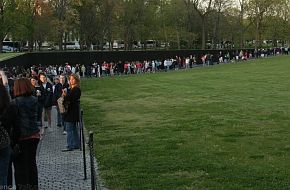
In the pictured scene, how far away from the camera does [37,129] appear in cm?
812

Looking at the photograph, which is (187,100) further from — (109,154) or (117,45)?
(117,45)

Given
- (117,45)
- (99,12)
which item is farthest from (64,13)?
(117,45)

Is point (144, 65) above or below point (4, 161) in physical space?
below

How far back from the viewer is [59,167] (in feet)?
36.7

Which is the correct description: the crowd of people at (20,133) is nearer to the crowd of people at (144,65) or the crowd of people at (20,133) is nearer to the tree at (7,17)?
the crowd of people at (144,65)

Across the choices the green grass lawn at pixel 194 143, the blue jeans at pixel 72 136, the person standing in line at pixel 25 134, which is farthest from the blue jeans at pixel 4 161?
the blue jeans at pixel 72 136

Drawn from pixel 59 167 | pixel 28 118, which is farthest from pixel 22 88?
pixel 59 167

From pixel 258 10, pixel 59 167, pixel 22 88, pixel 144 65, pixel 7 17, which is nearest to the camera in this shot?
pixel 22 88

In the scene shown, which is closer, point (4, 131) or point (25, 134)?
point (4, 131)

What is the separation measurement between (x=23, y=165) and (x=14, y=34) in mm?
66575

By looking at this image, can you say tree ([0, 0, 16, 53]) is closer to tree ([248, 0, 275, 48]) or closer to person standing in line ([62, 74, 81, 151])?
tree ([248, 0, 275, 48])

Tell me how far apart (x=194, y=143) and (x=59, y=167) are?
3.58 meters

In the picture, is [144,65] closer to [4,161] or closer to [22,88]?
[22,88]

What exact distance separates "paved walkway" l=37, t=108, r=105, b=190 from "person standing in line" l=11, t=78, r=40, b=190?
3.87 ft
